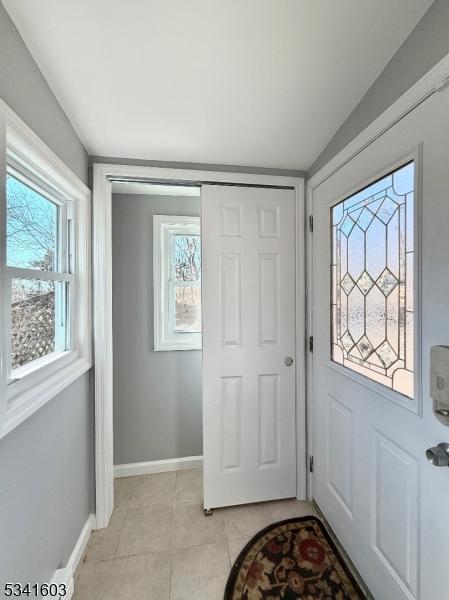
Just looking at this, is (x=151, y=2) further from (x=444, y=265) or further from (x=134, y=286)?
(x=134, y=286)

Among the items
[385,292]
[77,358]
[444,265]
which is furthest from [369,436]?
[77,358]

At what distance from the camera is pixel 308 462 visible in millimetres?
1763

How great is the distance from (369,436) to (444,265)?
2.66ft

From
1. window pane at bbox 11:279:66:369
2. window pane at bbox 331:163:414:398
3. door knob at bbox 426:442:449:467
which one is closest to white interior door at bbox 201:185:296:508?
window pane at bbox 331:163:414:398

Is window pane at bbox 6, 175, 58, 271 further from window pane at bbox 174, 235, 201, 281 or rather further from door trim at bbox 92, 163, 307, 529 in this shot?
window pane at bbox 174, 235, 201, 281

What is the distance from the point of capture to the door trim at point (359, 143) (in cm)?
87

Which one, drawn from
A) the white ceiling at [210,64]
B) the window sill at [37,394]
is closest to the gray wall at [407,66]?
the white ceiling at [210,64]

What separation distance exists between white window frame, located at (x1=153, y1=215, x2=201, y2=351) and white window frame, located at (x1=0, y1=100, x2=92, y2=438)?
0.60m

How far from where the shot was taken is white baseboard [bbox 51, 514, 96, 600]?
44.6 inches

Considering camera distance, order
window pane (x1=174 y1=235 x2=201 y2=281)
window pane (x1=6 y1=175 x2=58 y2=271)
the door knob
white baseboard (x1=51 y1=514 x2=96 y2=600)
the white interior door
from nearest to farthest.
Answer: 1. the door knob
2. window pane (x1=6 y1=175 x2=58 y2=271)
3. white baseboard (x1=51 y1=514 x2=96 y2=600)
4. the white interior door
5. window pane (x1=174 y1=235 x2=201 y2=281)

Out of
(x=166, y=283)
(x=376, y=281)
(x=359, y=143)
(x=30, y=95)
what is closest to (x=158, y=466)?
(x=166, y=283)

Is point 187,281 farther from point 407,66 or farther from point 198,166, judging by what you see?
point 407,66

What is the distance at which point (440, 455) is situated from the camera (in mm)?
A: 818

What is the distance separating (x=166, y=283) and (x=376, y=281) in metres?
1.49
